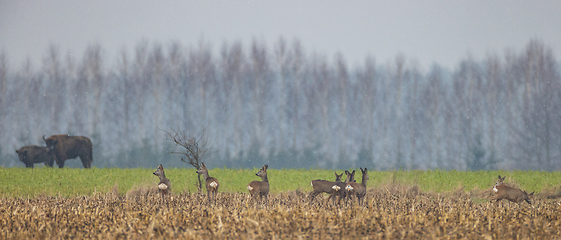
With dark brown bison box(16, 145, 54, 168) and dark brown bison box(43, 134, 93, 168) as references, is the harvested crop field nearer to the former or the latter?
dark brown bison box(16, 145, 54, 168)

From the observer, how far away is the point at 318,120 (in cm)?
4003

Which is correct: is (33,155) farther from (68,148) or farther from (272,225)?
(272,225)

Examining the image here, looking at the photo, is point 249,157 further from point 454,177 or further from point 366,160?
point 454,177

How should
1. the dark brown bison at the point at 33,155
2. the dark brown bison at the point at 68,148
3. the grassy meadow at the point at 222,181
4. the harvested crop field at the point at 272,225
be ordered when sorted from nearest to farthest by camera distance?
the harvested crop field at the point at 272,225, the grassy meadow at the point at 222,181, the dark brown bison at the point at 33,155, the dark brown bison at the point at 68,148

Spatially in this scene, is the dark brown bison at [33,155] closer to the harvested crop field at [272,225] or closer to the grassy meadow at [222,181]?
the grassy meadow at [222,181]

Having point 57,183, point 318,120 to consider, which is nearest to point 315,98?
point 318,120

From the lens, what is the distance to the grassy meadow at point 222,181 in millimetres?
19188

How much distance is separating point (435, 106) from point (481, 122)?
142 inches

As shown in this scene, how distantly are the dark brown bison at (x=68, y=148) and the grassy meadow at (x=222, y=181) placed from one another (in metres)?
5.26

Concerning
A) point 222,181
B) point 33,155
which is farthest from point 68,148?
point 222,181

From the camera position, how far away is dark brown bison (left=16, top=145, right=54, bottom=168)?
31.6 metres

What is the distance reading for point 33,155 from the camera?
31.7 m

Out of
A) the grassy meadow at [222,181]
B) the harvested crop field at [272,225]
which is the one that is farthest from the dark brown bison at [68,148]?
the harvested crop field at [272,225]

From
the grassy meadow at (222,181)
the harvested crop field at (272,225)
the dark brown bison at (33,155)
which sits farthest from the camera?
the dark brown bison at (33,155)
